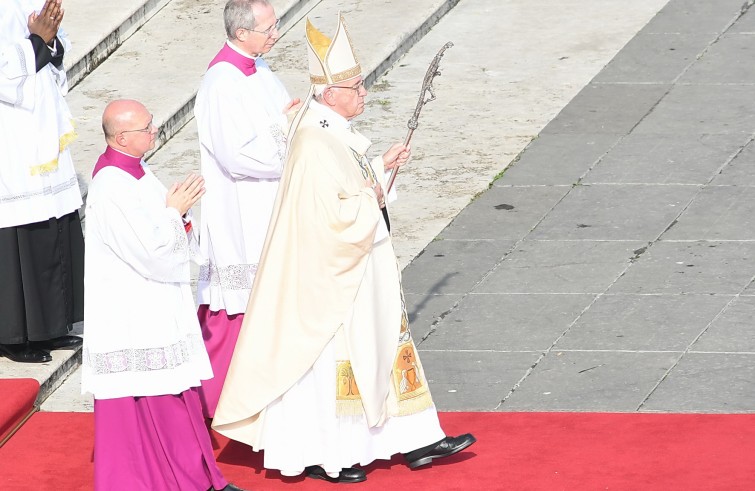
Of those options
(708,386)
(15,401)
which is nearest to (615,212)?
(708,386)

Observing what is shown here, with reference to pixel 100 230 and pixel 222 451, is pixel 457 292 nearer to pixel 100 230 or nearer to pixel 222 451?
pixel 222 451

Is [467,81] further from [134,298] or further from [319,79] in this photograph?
[134,298]

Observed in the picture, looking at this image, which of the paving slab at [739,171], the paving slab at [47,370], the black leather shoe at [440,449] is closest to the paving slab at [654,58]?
the paving slab at [739,171]

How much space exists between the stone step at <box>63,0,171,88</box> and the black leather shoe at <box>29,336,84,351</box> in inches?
141

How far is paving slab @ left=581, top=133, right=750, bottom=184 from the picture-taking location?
10242 millimetres

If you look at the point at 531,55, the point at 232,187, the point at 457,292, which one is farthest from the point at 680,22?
the point at 232,187

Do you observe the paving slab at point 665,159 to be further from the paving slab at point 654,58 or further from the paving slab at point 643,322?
the paving slab at point 643,322

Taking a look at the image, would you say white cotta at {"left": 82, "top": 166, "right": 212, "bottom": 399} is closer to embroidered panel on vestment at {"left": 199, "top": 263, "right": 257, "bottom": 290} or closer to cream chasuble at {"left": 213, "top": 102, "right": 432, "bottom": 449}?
cream chasuble at {"left": 213, "top": 102, "right": 432, "bottom": 449}

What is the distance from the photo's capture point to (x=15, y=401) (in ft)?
25.2

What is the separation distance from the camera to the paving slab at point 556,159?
1045 cm

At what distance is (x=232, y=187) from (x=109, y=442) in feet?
4.91

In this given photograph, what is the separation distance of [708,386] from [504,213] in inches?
107

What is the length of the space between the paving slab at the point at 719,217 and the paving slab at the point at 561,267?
1.13ft

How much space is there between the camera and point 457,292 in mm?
8984
